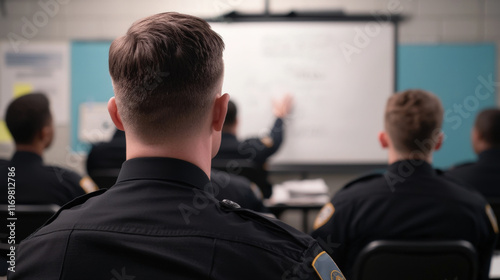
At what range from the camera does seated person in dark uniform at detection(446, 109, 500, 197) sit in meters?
2.44

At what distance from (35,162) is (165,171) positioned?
1.47 meters

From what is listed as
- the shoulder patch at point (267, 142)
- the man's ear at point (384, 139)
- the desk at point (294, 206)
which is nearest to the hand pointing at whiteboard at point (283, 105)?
the shoulder patch at point (267, 142)

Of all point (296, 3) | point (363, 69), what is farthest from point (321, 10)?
point (363, 69)

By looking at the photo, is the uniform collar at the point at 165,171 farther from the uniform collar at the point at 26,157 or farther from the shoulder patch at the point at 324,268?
the uniform collar at the point at 26,157

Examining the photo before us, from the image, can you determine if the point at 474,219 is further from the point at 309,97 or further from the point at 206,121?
the point at 309,97

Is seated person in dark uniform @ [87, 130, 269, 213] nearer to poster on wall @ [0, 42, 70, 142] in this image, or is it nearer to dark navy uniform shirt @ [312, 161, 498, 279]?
dark navy uniform shirt @ [312, 161, 498, 279]

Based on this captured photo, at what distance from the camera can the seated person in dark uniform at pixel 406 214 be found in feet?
5.04

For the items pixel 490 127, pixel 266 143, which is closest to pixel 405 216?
pixel 490 127

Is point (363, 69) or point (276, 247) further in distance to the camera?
point (363, 69)

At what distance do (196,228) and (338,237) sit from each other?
999 mm

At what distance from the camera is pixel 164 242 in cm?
67

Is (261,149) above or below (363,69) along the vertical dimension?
below

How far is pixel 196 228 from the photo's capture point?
2.22 ft

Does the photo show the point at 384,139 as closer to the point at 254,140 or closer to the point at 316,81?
the point at 254,140
